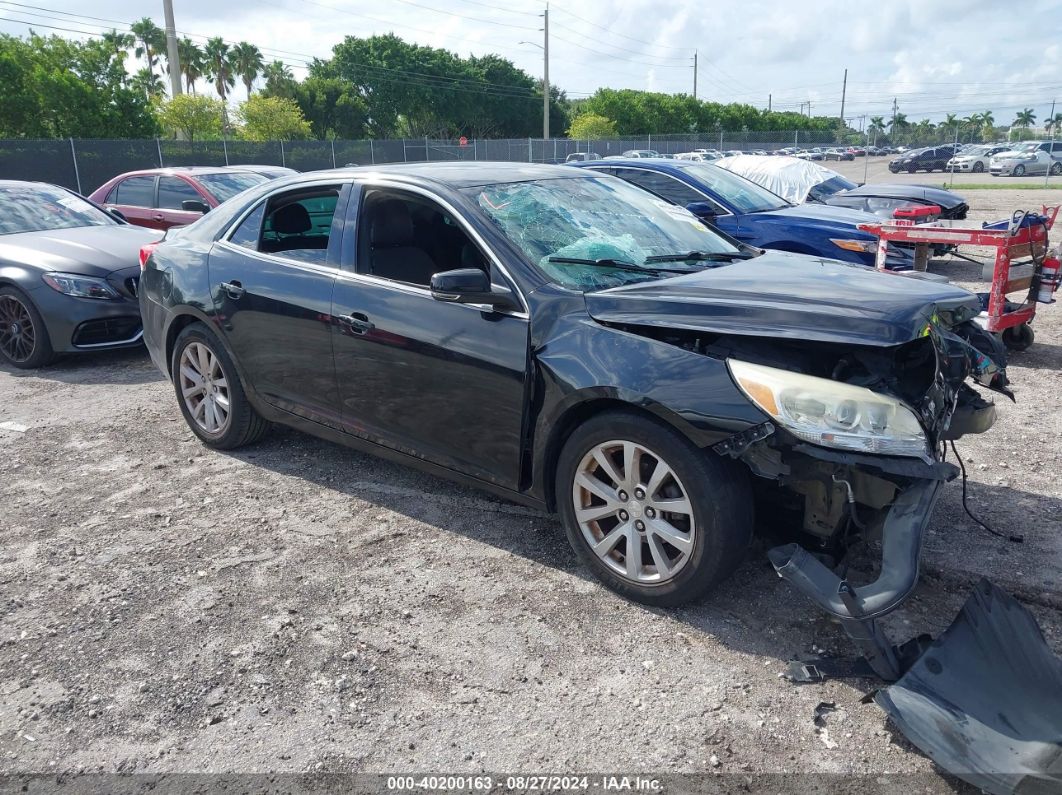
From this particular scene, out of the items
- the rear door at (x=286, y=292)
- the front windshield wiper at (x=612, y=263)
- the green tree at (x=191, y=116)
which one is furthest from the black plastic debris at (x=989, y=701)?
the green tree at (x=191, y=116)

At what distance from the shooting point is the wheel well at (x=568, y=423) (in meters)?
3.28

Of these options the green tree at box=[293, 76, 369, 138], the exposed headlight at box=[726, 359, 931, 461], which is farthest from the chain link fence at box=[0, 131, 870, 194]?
the green tree at box=[293, 76, 369, 138]

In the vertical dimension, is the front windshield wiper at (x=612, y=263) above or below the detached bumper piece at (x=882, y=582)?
above

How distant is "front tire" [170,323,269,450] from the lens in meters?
4.98

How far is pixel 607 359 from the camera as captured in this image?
10.8ft

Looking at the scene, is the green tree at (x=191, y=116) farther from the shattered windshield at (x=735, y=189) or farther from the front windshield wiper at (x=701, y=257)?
the front windshield wiper at (x=701, y=257)

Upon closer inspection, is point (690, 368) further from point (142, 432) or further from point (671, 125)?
point (671, 125)

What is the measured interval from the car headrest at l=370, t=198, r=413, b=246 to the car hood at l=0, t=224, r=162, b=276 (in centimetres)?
425

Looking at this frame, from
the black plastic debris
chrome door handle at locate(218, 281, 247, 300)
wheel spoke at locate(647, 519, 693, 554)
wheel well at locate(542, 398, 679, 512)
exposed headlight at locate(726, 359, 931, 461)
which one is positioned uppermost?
chrome door handle at locate(218, 281, 247, 300)

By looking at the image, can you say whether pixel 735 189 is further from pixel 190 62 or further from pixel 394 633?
pixel 190 62

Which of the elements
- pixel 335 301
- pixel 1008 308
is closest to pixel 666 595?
pixel 335 301

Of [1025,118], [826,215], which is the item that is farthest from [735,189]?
[1025,118]

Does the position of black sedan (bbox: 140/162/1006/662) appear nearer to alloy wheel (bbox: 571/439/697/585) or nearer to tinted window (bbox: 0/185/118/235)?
alloy wheel (bbox: 571/439/697/585)

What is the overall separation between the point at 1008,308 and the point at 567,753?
598cm
